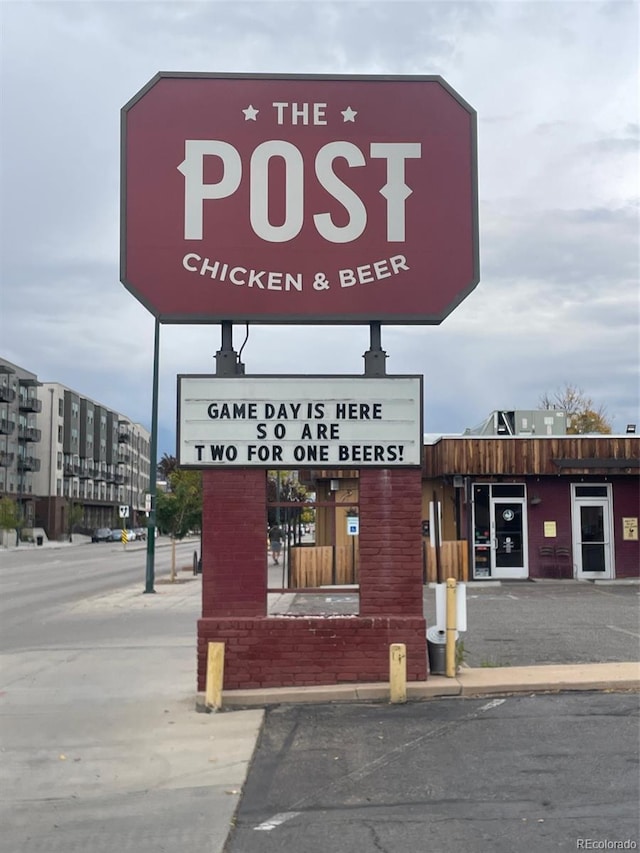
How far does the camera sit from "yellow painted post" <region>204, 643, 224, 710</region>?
8.80 metres

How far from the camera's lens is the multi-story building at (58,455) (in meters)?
90.3

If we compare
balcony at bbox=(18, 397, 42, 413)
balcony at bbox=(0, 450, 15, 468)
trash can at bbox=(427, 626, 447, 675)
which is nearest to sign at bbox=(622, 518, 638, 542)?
trash can at bbox=(427, 626, 447, 675)

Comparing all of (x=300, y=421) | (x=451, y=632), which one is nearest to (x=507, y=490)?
(x=451, y=632)

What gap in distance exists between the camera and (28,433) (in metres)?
94.1

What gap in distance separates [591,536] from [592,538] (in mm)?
63

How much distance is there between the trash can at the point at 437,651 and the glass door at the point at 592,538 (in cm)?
1649

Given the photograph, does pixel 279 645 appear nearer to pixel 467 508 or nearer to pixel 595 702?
pixel 595 702

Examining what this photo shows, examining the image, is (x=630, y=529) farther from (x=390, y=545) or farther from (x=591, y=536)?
(x=390, y=545)

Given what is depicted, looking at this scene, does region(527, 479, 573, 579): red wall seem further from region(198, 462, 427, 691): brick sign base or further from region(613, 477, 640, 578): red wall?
region(198, 462, 427, 691): brick sign base

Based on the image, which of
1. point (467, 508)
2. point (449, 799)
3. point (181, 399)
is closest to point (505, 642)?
point (181, 399)

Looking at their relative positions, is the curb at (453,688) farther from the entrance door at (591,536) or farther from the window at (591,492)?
the window at (591,492)

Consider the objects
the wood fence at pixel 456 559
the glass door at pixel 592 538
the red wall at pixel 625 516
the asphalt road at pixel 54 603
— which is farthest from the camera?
the glass door at pixel 592 538

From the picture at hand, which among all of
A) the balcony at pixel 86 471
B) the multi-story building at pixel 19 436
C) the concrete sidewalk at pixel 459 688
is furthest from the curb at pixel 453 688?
the balcony at pixel 86 471

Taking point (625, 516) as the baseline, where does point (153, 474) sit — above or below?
above
